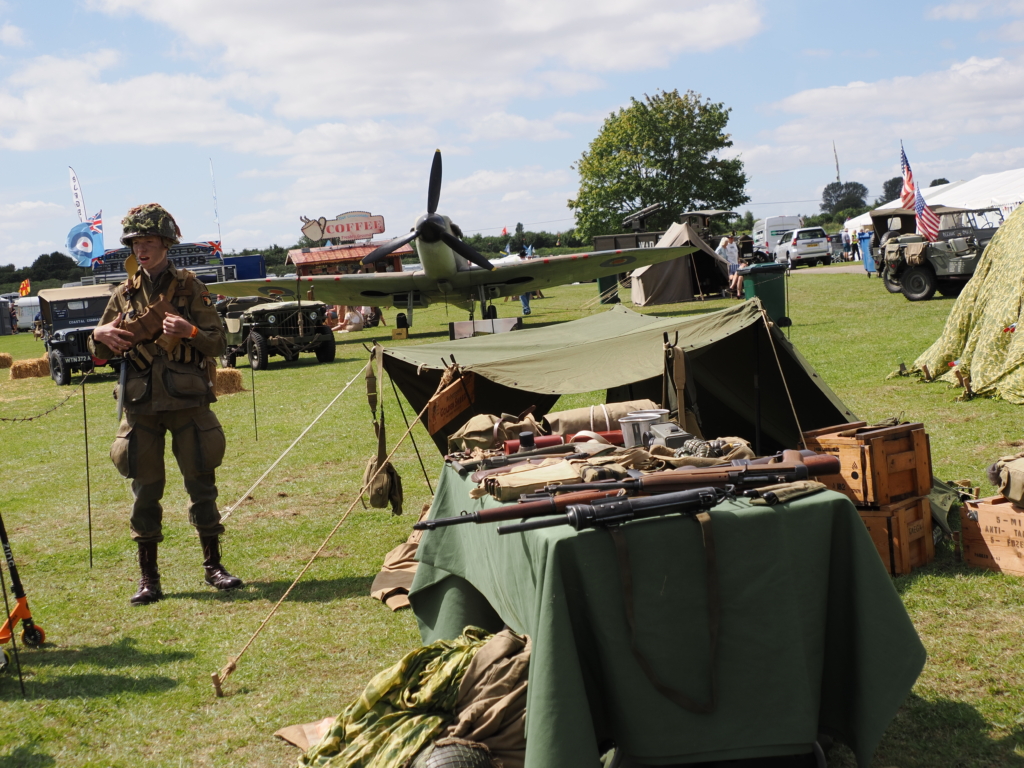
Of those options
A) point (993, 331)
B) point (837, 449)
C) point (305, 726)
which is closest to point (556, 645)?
point (305, 726)

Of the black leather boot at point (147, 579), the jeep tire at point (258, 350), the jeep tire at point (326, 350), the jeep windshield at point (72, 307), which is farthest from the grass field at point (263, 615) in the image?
the jeep windshield at point (72, 307)

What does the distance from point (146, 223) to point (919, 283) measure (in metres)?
18.2

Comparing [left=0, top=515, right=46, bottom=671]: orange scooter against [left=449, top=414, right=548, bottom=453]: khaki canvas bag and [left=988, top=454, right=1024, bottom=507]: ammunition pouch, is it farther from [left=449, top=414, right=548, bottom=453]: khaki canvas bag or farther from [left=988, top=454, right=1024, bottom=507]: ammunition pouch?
[left=988, top=454, right=1024, bottom=507]: ammunition pouch

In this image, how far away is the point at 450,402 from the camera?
587cm

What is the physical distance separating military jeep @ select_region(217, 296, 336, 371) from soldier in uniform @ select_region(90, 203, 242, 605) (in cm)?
1340

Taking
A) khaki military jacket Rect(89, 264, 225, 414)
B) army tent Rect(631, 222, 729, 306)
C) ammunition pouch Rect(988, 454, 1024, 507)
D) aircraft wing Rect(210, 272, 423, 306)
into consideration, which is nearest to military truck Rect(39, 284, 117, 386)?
aircraft wing Rect(210, 272, 423, 306)

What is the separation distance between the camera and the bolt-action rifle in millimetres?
2754

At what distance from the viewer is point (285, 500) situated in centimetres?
796

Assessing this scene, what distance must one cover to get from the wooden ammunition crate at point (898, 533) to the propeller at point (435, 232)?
1526 cm

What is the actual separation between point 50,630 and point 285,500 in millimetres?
2972

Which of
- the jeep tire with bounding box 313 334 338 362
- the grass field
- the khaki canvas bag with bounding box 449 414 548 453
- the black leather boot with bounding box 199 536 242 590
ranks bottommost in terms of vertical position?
the grass field

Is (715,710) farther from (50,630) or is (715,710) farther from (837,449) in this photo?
(50,630)

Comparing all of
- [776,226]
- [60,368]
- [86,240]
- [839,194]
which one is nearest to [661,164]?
[776,226]

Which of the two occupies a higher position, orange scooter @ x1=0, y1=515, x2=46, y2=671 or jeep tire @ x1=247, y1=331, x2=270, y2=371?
jeep tire @ x1=247, y1=331, x2=270, y2=371
